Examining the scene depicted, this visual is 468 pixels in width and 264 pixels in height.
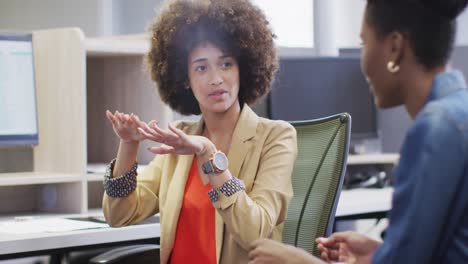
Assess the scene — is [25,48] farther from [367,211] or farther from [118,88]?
[367,211]

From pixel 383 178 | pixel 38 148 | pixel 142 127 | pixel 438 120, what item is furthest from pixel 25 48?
pixel 438 120

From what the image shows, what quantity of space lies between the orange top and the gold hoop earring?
83 cm

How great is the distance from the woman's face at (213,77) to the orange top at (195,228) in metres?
0.18

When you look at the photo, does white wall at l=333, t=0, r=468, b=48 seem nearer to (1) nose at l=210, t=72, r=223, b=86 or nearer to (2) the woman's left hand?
(1) nose at l=210, t=72, r=223, b=86

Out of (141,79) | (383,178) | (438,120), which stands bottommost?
(383,178)

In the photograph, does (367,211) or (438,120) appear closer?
(438,120)

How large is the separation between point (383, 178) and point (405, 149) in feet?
7.48

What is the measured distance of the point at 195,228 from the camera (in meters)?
1.81

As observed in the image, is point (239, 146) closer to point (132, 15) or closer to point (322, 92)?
point (322, 92)

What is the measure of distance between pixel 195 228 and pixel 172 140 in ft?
0.83

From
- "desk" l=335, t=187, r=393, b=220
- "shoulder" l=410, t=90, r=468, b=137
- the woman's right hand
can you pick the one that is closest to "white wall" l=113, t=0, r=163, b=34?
"desk" l=335, t=187, r=393, b=220

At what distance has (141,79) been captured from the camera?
2637 millimetres

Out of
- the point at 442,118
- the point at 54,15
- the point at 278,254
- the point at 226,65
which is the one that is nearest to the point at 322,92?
the point at 54,15

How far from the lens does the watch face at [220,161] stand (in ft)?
5.52
